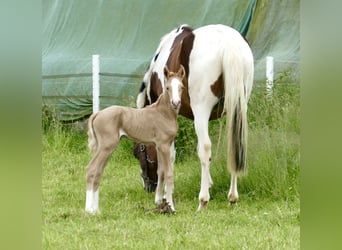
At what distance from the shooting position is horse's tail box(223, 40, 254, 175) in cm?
429

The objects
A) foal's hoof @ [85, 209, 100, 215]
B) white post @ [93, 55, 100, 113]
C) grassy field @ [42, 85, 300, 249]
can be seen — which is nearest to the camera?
grassy field @ [42, 85, 300, 249]

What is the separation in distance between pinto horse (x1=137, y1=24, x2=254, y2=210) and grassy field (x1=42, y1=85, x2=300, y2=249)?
363mm

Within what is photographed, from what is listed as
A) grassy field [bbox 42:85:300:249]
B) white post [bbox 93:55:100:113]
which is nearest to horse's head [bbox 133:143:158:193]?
grassy field [bbox 42:85:300:249]

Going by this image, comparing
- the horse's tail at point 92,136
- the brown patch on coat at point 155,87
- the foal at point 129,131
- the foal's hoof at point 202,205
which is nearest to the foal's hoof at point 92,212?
the foal at point 129,131

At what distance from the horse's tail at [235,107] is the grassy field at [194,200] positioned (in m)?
0.38

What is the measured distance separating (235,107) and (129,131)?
0.73 meters

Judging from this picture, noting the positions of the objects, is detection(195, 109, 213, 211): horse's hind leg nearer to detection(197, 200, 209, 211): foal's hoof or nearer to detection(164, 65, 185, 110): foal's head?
detection(197, 200, 209, 211): foal's hoof

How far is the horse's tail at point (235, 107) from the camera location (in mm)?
4293

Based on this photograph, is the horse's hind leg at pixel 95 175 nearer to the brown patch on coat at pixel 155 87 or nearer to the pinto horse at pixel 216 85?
the pinto horse at pixel 216 85

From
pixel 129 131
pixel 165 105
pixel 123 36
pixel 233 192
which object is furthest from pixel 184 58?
pixel 123 36

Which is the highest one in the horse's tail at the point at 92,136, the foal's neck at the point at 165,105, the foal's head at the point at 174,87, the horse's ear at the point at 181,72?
the horse's ear at the point at 181,72
